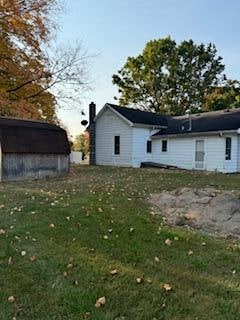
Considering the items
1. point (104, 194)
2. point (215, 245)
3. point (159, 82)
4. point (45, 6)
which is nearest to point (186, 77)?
point (159, 82)

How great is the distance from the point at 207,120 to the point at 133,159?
17.6 feet

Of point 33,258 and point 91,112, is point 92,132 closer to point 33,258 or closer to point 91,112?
point 91,112

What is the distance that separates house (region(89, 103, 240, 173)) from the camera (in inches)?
859

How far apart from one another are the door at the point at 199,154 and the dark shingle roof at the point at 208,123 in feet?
2.64

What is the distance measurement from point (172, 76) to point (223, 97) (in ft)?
19.5

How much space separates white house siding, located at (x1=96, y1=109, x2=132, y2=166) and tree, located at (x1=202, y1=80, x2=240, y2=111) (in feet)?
56.8

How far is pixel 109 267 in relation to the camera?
4730 mm

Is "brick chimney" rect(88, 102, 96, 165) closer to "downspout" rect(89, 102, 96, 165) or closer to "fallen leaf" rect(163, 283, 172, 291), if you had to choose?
"downspout" rect(89, 102, 96, 165)

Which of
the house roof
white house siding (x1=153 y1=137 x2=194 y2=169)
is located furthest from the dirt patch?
white house siding (x1=153 y1=137 x2=194 y2=169)

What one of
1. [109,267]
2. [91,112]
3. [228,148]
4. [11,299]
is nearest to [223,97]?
[91,112]

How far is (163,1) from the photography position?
1471 centimetres

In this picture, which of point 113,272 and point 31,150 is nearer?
point 113,272

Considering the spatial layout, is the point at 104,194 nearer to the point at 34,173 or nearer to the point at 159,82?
the point at 34,173

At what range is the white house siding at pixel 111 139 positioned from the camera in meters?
24.8
